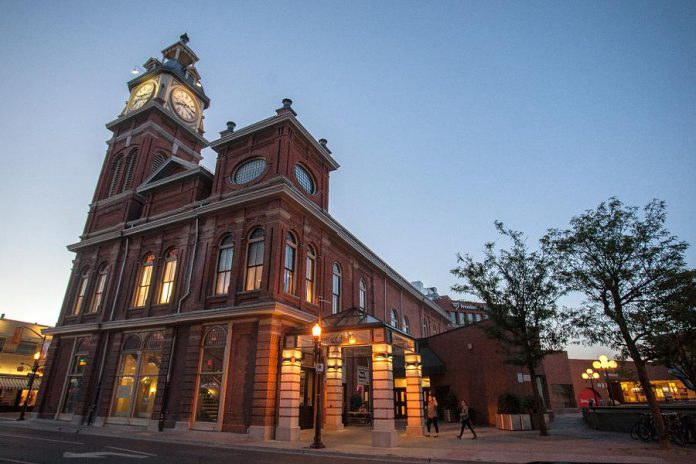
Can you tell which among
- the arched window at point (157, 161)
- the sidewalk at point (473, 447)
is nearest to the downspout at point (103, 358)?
the sidewalk at point (473, 447)

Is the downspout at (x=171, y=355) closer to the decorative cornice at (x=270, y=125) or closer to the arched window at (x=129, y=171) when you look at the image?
the decorative cornice at (x=270, y=125)

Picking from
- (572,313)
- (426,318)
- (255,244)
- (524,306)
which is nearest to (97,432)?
(255,244)

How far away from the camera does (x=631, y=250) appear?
1480cm

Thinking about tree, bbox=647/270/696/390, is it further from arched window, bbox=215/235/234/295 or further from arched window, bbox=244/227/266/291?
arched window, bbox=215/235/234/295

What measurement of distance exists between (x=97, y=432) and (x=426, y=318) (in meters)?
32.4

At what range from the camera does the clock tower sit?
92.0 ft

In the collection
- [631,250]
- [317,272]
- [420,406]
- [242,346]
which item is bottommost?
[420,406]

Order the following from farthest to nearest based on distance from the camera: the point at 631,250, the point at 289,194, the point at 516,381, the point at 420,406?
1. the point at 516,381
2. the point at 289,194
3. the point at 420,406
4. the point at 631,250

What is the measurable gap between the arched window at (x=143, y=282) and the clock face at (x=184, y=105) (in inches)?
556

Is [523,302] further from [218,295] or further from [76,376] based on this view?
[76,376]

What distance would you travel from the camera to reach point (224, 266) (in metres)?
20.7

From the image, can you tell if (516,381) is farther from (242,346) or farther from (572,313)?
(242,346)

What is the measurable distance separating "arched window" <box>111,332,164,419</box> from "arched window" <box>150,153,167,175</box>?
42.5 ft

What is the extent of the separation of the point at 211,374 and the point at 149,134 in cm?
1996
